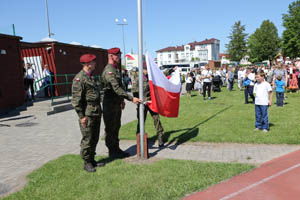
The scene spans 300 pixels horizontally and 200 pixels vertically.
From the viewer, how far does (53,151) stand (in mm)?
6742

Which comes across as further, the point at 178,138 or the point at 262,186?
the point at 178,138

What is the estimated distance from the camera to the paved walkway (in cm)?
532

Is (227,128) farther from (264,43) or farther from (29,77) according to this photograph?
(264,43)

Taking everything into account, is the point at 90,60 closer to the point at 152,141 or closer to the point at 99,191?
the point at 99,191

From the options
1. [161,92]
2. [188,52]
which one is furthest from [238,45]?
[161,92]

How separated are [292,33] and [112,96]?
5851 cm

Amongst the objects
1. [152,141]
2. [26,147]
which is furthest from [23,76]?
[152,141]

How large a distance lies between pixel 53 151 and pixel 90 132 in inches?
93.7

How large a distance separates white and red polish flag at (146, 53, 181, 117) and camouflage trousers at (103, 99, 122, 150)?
0.70m

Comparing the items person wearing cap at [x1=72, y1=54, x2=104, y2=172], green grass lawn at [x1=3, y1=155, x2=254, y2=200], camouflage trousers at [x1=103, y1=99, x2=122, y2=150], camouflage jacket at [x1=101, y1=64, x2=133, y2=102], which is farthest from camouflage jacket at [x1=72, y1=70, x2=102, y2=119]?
green grass lawn at [x1=3, y1=155, x2=254, y2=200]

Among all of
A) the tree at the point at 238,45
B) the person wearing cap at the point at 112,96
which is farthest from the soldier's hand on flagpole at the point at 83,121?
the tree at the point at 238,45

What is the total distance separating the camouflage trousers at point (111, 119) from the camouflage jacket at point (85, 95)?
477 millimetres

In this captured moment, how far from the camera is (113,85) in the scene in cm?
513

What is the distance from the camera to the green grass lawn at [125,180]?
4.04 meters
